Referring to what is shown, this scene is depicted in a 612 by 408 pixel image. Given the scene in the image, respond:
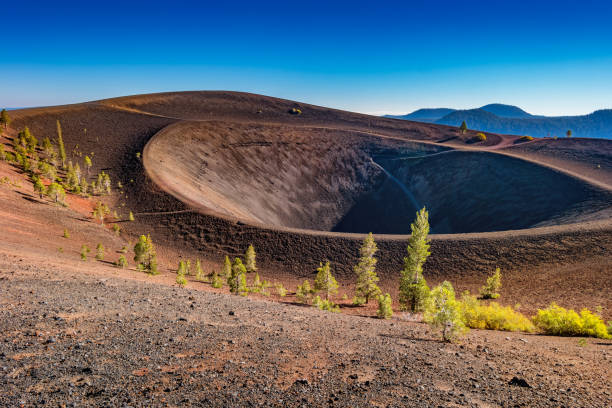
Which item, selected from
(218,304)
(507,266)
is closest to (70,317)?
(218,304)

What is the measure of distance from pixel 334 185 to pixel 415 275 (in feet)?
198

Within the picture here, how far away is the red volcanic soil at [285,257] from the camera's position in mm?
7961

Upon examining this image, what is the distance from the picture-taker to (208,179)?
2430 inches

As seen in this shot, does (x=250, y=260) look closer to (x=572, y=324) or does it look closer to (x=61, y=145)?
(x=572, y=324)

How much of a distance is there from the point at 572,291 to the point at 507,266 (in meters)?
7.43

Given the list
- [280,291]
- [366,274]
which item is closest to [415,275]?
[366,274]

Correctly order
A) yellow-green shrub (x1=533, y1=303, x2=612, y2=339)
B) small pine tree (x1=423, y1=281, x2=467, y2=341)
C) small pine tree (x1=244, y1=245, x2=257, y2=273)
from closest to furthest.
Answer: small pine tree (x1=423, y1=281, x2=467, y2=341), yellow-green shrub (x1=533, y1=303, x2=612, y2=339), small pine tree (x1=244, y1=245, x2=257, y2=273)

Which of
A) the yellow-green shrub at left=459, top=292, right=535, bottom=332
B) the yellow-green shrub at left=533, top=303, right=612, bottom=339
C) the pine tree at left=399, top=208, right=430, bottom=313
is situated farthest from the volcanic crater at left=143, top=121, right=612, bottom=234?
the yellow-green shrub at left=533, top=303, right=612, bottom=339

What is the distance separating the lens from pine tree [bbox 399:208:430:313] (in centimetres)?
2258

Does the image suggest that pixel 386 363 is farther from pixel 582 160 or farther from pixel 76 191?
pixel 582 160

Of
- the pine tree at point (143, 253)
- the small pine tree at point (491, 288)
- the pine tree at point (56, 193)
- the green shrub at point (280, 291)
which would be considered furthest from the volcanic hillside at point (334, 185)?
the pine tree at point (143, 253)

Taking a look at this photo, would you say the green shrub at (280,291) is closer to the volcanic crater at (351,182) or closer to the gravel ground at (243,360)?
the gravel ground at (243,360)

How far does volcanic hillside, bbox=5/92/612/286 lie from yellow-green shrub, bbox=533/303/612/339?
1732cm

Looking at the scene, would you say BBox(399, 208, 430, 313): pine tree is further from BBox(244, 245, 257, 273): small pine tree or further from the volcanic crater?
the volcanic crater
